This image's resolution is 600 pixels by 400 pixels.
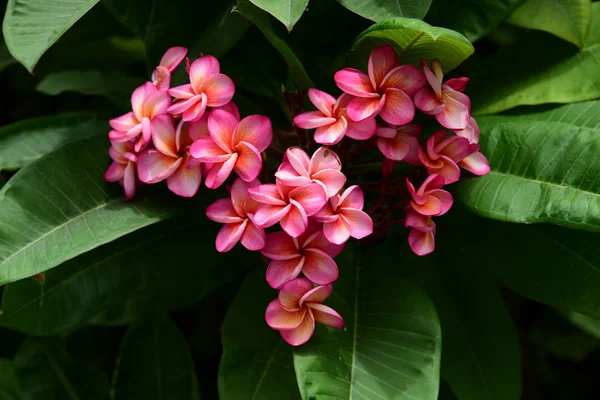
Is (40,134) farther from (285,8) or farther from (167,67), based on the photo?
(285,8)

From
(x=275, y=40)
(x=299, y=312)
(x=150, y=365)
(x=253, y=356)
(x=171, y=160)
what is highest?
(x=275, y=40)

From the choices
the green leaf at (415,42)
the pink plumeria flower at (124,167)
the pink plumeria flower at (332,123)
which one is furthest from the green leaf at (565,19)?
the pink plumeria flower at (124,167)

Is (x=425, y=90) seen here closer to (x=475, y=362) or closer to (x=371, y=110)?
(x=371, y=110)

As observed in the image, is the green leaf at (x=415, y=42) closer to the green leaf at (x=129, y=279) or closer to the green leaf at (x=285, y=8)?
the green leaf at (x=285, y=8)

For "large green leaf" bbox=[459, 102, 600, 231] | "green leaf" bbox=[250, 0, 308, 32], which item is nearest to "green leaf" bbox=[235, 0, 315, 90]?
"green leaf" bbox=[250, 0, 308, 32]

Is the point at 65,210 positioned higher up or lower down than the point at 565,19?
lower down

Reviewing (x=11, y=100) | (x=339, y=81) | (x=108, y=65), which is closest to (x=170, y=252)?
(x=339, y=81)

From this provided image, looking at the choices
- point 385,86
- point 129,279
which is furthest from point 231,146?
point 129,279
